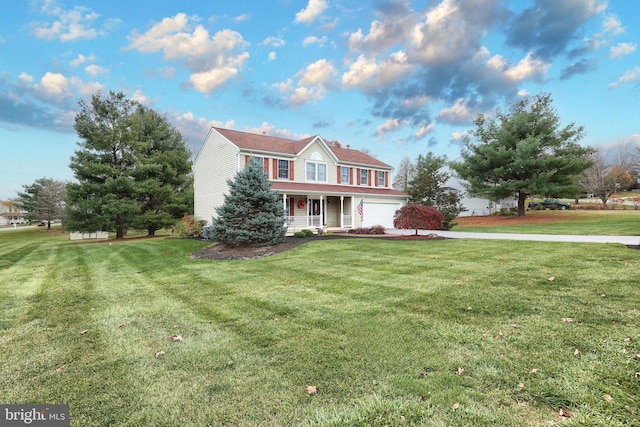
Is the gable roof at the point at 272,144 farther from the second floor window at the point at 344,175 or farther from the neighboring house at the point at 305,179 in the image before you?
the second floor window at the point at 344,175

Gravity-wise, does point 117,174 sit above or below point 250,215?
above

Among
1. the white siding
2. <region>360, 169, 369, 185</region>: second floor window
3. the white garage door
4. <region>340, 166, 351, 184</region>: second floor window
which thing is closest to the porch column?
the white garage door

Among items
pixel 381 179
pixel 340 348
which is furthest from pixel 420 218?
pixel 381 179

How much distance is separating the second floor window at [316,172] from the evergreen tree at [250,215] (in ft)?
29.2

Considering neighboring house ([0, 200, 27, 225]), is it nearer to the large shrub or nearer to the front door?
the front door

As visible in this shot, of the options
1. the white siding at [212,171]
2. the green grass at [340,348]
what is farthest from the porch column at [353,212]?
the green grass at [340,348]

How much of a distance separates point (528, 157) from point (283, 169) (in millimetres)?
20690

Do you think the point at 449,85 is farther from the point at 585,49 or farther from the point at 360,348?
the point at 360,348

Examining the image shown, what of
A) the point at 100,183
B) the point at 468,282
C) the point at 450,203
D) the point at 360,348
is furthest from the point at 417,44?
the point at 100,183

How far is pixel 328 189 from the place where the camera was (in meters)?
21.6

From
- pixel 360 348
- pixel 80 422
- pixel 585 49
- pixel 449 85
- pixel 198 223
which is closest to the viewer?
pixel 80 422

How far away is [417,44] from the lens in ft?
55.7

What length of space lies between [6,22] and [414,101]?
986 inches

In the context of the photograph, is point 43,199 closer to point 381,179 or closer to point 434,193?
point 381,179
